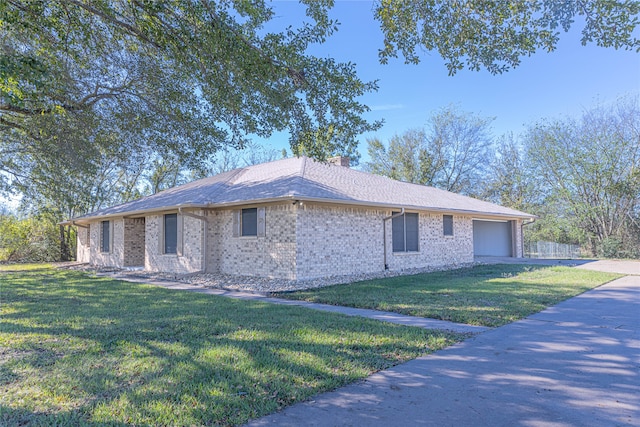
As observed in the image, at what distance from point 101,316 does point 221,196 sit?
6.83 meters

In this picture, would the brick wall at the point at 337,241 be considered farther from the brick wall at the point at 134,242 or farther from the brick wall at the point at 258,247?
the brick wall at the point at 134,242

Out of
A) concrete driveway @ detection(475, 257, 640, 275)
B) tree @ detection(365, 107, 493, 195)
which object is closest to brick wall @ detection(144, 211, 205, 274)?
concrete driveway @ detection(475, 257, 640, 275)

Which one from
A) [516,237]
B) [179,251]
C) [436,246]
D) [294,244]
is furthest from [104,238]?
[516,237]

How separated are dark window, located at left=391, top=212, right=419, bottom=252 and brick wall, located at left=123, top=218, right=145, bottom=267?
439 inches

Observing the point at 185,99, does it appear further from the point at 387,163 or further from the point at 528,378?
the point at 387,163

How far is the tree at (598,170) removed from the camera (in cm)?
2247

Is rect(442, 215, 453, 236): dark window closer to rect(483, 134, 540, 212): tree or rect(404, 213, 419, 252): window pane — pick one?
rect(404, 213, 419, 252): window pane

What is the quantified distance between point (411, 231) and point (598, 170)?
16.1 metres

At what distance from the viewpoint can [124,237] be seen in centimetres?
1672

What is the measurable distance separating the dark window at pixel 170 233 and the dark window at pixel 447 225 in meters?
10.9

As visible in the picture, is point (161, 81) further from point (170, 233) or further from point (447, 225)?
point (447, 225)

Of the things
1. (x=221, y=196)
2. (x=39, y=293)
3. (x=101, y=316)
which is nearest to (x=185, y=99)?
(x=221, y=196)

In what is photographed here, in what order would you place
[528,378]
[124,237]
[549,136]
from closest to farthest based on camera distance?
[528,378], [124,237], [549,136]

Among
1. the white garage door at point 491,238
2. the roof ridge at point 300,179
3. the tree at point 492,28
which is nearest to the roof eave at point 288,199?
the roof ridge at point 300,179
